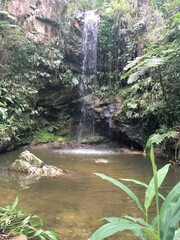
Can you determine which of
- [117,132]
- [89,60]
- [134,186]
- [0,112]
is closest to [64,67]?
[89,60]

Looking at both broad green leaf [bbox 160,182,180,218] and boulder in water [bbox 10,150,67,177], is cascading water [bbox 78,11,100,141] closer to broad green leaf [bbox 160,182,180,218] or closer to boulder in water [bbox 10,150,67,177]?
boulder in water [bbox 10,150,67,177]

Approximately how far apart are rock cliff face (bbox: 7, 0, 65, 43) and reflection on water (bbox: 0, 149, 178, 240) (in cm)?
767

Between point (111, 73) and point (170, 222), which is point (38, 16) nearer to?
point (111, 73)

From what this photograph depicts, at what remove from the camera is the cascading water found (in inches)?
484

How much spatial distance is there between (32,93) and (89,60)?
3.67 metres

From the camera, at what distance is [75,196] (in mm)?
4039

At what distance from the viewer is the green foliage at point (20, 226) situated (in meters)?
2.44

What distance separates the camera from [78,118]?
41.1ft

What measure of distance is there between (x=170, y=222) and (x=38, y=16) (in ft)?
41.5

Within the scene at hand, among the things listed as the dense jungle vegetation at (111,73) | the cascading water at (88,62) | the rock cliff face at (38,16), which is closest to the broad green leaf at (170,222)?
the dense jungle vegetation at (111,73)

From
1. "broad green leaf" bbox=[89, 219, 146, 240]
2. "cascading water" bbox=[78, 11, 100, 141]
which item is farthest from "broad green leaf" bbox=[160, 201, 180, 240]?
"cascading water" bbox=[78, 11, 100, 141]

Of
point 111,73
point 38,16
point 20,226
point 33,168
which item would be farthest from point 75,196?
point 38,16

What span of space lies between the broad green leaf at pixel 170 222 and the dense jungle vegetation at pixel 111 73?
19.3ft

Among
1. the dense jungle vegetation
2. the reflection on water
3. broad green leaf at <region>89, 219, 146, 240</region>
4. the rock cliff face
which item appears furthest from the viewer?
the rock cliff face
